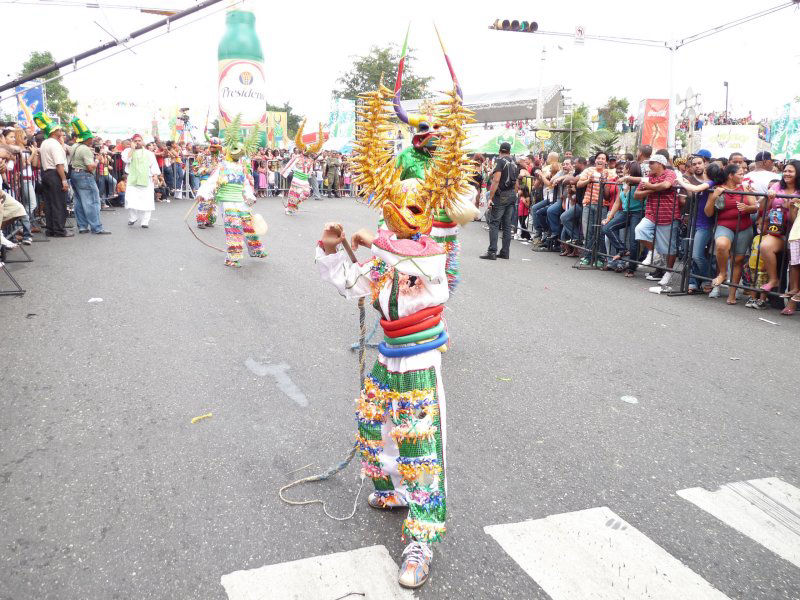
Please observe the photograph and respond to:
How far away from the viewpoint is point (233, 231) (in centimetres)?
916

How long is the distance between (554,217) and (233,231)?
590 cm

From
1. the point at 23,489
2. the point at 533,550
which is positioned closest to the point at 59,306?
the point at 23,489

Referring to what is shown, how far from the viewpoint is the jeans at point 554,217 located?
38.4ft

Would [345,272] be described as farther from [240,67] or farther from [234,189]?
[240,67]

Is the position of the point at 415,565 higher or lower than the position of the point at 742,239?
lower

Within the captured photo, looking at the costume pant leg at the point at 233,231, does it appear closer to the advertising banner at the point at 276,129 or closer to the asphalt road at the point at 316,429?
the asphalt road at the point at 316,429

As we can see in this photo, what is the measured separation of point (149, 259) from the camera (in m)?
9.50

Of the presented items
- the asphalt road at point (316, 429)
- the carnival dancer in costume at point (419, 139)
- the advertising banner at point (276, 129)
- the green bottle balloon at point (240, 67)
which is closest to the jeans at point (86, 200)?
the asphalt road at point (316, 429)

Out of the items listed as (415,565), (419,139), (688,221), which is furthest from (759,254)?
(415,565)

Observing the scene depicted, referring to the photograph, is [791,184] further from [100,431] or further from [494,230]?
[100,431]

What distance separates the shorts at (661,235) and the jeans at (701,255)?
0.55 m

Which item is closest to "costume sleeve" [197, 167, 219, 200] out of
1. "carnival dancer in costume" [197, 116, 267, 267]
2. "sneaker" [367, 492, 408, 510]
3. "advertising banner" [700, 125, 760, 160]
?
"carnival dancer in costume" [197, 116, 267, 267]

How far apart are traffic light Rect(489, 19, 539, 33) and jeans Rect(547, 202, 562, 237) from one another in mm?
6630

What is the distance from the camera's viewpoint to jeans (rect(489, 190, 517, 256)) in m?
10.3
